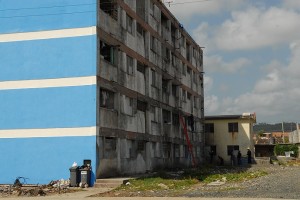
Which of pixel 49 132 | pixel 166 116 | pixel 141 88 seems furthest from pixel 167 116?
pixel 49 132

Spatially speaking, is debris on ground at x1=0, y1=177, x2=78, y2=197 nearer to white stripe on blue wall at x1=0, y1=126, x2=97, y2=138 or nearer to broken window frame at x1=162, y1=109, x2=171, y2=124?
white stripe on blue wall at x1=0, y1=126, x2=97, y2=138

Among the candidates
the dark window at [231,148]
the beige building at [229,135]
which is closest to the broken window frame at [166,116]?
the beige building at [229,135]

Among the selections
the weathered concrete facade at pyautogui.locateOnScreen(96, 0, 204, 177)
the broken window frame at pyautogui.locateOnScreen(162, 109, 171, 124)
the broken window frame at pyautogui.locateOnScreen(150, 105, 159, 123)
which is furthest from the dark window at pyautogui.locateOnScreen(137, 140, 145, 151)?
the broken window frame at pyautogui.locateOnScreen(162, 109, 171, 124)

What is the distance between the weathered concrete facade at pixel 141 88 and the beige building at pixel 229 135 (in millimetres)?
7603

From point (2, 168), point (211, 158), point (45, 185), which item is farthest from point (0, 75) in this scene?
point (211, 158)

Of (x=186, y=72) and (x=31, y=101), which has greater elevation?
(x=186, y=72)

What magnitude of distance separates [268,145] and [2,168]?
46.6 meters

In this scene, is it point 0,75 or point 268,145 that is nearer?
point 0,75

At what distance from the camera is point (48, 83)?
22438 millimetres

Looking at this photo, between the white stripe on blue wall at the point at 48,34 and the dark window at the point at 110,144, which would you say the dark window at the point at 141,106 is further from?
the white stripe on blue wall at the point at 48,34

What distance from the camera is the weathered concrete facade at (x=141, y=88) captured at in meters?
23.5

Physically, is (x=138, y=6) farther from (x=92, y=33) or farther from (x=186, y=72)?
(x=186, y=72)

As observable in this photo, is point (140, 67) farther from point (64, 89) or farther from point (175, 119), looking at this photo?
point (175, 119)

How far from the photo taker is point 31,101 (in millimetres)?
22500
